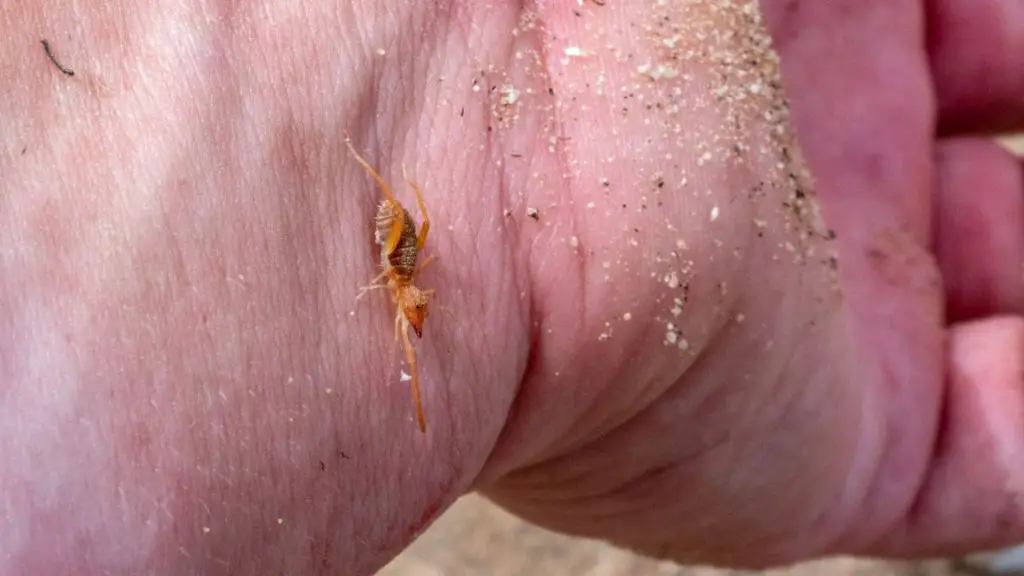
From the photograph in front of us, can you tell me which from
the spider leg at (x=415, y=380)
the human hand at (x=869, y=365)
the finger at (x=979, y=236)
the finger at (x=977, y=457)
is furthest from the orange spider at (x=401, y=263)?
the finger at (x=979, y=236)

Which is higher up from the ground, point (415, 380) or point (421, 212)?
point (421, 212)

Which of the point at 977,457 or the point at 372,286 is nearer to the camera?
the point at 372,286

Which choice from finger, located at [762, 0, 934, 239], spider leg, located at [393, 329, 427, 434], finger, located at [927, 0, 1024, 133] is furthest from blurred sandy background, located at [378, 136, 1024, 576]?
spider leg, located at [393, 329, 427, 434]

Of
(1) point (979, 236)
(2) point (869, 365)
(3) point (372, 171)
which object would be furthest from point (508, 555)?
(3) point (372, 171)

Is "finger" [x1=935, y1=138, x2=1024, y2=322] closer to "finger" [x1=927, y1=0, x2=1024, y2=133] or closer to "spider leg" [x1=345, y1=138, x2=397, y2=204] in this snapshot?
"finger" [x1=927, y1=0, x2=1024, y2=133]

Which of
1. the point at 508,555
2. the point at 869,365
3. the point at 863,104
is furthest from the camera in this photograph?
the point at 508,555

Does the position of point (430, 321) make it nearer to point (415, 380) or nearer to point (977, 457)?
point (415, 380)

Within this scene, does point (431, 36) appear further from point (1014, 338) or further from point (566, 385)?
point (1014, 338)
